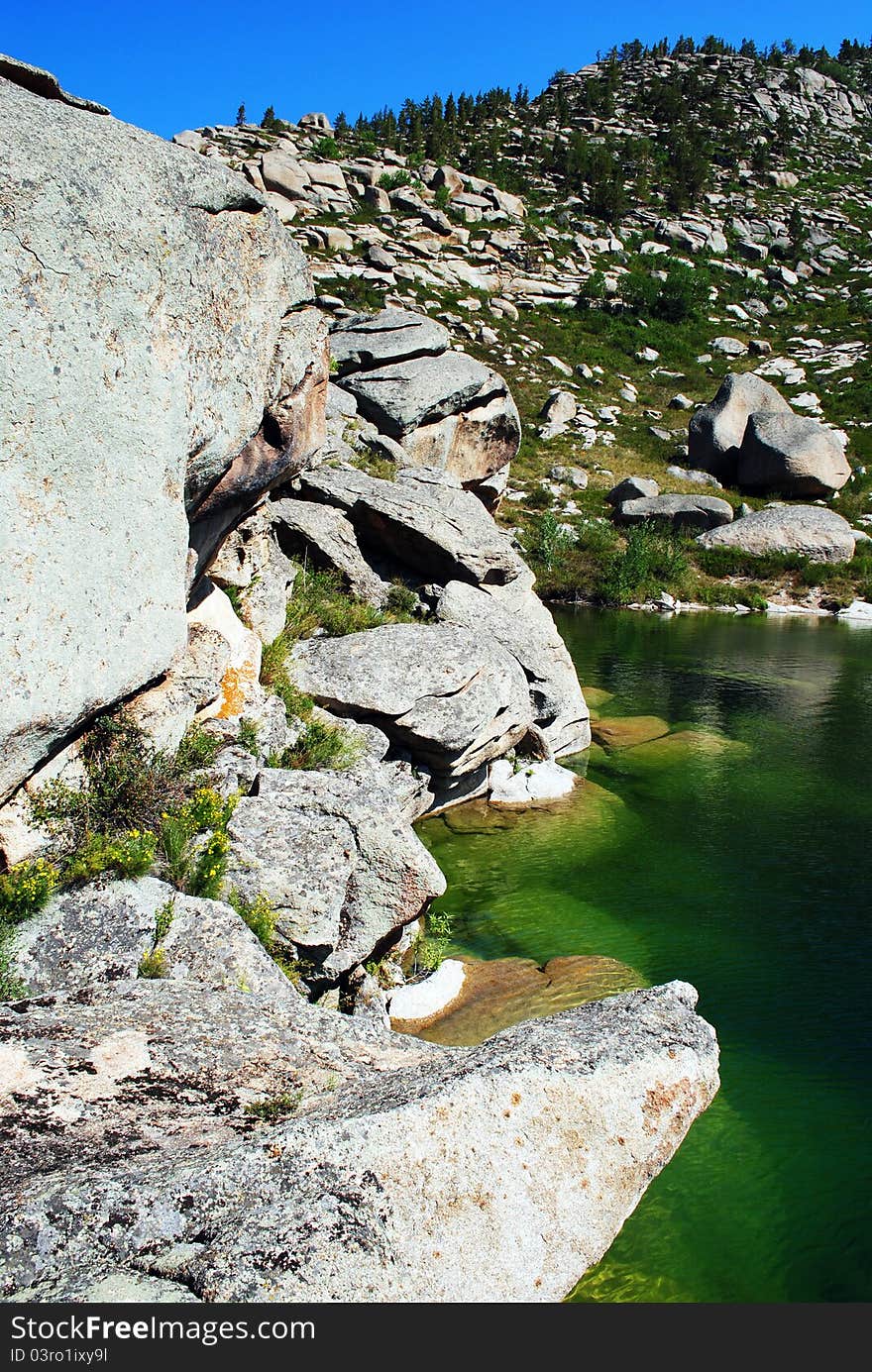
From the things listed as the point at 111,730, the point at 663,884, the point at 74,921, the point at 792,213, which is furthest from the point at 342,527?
the point at 792,213

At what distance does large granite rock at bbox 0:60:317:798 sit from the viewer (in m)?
6.74

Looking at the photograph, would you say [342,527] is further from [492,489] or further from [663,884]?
[492,489]

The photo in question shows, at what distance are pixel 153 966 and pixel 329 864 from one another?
8.90 ft

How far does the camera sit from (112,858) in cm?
772

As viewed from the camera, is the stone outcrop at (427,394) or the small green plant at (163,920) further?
the stone outcrop at (427,394)

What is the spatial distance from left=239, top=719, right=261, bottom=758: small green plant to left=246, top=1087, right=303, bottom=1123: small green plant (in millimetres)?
5765

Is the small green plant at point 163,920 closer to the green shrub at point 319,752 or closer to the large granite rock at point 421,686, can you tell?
the green shrub at point 319,752

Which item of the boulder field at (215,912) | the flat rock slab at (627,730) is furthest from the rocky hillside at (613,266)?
the boulder field at (215,912)

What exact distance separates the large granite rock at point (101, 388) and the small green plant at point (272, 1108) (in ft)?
11.4

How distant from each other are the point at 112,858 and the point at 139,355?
447 cm

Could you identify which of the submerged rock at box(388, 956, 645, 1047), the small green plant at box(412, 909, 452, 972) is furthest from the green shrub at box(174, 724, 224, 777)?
the small green plant at box(412, 909, 452, 972)

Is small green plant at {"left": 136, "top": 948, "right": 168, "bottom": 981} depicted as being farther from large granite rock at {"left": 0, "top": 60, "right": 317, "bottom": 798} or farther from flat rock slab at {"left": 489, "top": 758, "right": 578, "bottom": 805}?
flat rock slab at {"left": 489, "top": 758, "right": 578, "bottom": 805}

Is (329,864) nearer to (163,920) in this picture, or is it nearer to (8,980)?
(163,920)

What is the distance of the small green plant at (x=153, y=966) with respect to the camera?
7.12 m
